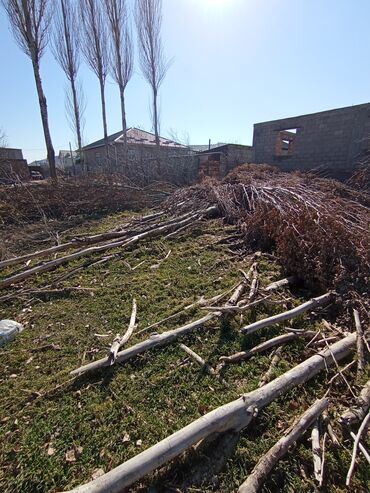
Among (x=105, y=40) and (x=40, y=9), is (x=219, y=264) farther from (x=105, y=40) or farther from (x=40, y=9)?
(x=105, y=40)

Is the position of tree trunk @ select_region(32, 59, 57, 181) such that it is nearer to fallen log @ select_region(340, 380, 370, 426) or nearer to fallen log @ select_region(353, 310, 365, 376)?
fallen log @ select_region(353, 310, 365, 376)

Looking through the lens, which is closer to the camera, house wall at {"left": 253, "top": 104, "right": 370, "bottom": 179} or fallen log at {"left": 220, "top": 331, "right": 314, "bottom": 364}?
fallen log at {"left": 220, "top": 331, "right": 314, "bottom": 364}

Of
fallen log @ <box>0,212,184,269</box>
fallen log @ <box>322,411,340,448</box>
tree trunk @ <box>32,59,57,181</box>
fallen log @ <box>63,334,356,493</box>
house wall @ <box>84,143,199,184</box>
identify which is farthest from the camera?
house wall @ <box>84,143,199,184</box>

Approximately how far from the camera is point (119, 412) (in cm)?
202

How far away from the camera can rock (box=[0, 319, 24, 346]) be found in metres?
2.90

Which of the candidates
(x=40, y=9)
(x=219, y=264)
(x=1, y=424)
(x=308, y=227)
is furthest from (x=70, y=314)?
(x=40, y=9)

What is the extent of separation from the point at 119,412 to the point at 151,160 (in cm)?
1147

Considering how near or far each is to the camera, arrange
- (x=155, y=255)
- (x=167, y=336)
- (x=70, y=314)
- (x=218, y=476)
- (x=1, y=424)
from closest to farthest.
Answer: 1. (x=218, y=476)
2. (x=1, y=424)
3. (x=167, y=336)
4. (x=70, y=314)
5. (x=155, y=255)

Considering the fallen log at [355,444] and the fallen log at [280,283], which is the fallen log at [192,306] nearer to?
the fallen log at [280,283]

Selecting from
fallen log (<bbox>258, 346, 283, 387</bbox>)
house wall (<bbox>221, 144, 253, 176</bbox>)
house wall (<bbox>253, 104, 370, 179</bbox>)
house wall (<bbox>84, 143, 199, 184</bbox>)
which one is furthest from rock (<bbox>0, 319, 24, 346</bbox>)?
house wall (<bbox>221, 144, 253, 176</bbox>)

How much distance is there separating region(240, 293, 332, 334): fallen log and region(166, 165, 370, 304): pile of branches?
0.93 ft

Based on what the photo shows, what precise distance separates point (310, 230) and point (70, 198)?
7009 mm

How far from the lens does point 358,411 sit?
6.10 feet

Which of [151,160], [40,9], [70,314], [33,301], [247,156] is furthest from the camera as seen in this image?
[247,156]
